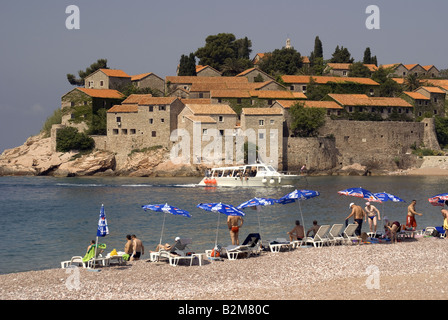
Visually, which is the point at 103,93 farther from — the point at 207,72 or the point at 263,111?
the point at 263,111

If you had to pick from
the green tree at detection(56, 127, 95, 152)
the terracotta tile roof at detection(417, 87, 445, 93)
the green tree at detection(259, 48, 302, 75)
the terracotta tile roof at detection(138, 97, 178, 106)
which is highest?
the green tree at detection(259, 48, 302, 75)

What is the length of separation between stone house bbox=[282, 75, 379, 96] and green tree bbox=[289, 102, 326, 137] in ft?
37.5

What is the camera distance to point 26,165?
74.2 m

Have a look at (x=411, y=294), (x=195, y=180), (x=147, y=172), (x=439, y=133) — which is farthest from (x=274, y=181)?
(x=411, y=294)

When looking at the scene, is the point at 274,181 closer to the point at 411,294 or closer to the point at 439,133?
the point at 439,133

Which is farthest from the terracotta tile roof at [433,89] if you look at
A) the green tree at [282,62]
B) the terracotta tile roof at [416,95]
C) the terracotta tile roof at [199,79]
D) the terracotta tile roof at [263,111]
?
the terracotta tile roof at [263,111]

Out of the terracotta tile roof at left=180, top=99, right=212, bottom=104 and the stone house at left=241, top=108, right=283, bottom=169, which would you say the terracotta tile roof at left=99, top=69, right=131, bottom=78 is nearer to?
the terracotta tile roof at left=180, top=99, right=212, bottom=104

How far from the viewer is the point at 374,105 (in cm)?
7844

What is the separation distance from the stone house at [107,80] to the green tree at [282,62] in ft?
71.0

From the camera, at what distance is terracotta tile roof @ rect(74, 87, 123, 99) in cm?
7475

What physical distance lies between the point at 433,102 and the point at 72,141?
153 feet

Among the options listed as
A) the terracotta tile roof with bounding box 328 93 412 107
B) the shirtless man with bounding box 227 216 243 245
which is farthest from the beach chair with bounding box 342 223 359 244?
the terracotta tile roof with bounding box 328 93 412 107

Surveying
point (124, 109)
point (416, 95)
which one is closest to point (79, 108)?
point (124, 109)
